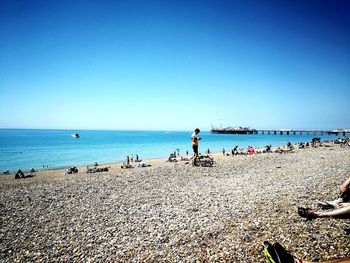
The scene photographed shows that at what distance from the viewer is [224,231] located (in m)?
5.87

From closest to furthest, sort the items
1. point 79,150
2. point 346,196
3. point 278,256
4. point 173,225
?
1. point 278,256
2. point 346,196
3. point 173,225
4. point 79,150

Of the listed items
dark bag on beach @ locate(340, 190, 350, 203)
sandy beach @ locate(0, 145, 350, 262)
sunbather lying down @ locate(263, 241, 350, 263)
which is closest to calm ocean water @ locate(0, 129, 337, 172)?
sandy beach @ locate(0, 145, 350, 262)

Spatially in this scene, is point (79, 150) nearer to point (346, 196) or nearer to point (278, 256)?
point (346, 196)

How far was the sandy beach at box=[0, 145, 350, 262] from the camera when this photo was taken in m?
5.03

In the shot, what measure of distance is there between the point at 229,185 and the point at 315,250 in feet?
22.2

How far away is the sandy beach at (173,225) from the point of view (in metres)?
5.03

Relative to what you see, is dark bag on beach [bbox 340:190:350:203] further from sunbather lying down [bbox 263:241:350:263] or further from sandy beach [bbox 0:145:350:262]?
sunbather lying down [bbox 263:241:350:263]

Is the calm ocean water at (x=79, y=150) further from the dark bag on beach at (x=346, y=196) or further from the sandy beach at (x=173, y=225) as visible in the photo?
the dark bag on beach at (x=346, y=196)

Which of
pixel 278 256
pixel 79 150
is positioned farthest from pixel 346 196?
pixel 79 150

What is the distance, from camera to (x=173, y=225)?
6.56 m

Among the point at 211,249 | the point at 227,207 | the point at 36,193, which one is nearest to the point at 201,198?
the point at 227,207

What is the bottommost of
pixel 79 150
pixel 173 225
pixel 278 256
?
pixel 79 150

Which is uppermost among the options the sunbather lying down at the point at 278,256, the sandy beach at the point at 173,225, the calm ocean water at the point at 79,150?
the sunbather lying down at the point at 278,256

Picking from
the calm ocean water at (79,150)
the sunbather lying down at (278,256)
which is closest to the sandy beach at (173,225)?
the sunbather lying down at (278,256)
